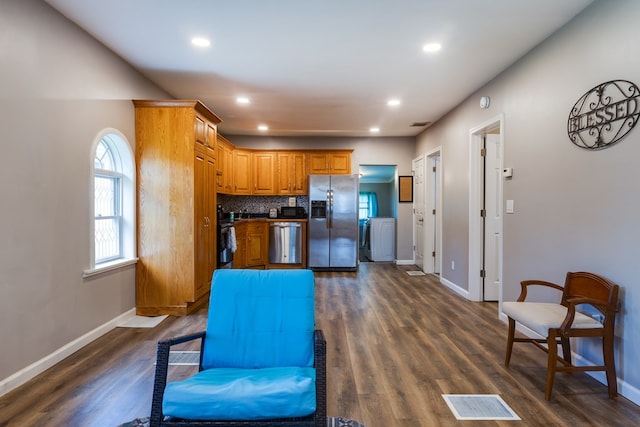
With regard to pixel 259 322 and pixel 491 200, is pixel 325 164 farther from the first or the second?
pixel 259 322

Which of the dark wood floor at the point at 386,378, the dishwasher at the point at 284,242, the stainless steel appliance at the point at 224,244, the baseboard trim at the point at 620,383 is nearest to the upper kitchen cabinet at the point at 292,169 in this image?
the dishwasher at the point at 284,242

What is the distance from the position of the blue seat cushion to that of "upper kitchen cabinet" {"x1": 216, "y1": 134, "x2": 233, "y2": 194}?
13.9ft

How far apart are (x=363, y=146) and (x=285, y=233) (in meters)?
2.43

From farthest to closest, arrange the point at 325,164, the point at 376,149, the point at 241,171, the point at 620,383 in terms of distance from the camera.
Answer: the point at 376,149 < the point at 325,164 < the point at 241,171 < the point at 620,383

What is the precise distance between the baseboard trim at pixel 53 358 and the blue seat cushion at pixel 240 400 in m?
1.60

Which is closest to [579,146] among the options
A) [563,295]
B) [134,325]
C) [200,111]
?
[563,295]

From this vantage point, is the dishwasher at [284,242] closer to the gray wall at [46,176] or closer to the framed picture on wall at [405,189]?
the framed picture on wall at [405,189]

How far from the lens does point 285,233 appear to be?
6.36m

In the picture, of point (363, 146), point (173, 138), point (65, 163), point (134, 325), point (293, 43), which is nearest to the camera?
point (65, 163)

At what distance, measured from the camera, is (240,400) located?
133 centimetres

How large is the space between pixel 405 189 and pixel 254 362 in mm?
5863

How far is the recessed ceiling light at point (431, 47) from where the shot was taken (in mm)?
3016

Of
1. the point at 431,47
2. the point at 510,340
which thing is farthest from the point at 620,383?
the point at 431,47

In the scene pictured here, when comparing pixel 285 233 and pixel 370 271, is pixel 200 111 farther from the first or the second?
pixel 370 271
